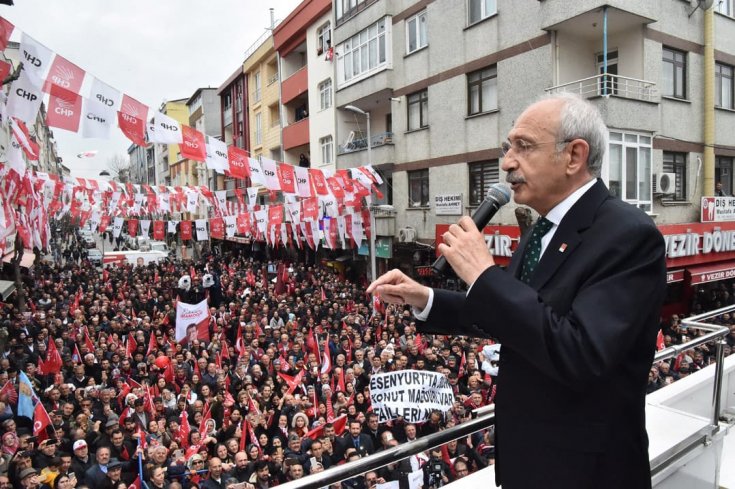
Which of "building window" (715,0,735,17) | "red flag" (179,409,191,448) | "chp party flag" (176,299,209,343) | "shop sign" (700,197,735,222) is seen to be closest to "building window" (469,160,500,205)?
"shop sign" (700,197,735,222)

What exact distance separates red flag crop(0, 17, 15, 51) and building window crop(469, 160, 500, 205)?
1245 centimetres

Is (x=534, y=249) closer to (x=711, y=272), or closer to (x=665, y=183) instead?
(x=665, y=183)

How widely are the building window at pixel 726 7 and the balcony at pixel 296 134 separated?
58.3 feet

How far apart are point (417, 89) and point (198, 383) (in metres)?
13.4

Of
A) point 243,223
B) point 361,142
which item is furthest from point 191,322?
point 361,142

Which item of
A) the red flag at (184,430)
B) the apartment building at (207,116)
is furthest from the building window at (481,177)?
the apartment building at (207,116)

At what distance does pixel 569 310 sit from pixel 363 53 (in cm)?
2137

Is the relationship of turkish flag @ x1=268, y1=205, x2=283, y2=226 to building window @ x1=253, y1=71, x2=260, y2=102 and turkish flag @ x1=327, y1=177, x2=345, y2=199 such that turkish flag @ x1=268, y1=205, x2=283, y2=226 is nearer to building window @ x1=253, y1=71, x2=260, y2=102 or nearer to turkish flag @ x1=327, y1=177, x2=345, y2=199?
turkish flag @ x1=327, y1=177, x2=345, y2=199

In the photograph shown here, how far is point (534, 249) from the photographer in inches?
61.8

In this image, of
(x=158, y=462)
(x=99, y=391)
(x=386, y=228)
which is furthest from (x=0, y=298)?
(x=386, y=228)

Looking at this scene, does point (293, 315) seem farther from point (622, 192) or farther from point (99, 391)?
point (622, 192)

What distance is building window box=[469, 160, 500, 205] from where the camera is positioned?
16.0 m

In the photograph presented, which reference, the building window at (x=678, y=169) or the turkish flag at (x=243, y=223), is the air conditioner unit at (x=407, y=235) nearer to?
the turkish flag at (x=243, y=223)

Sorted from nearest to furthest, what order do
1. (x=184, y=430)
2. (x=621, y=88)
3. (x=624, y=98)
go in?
(x=184, y=430), (x=624, y=98), (x=621, y=88)
